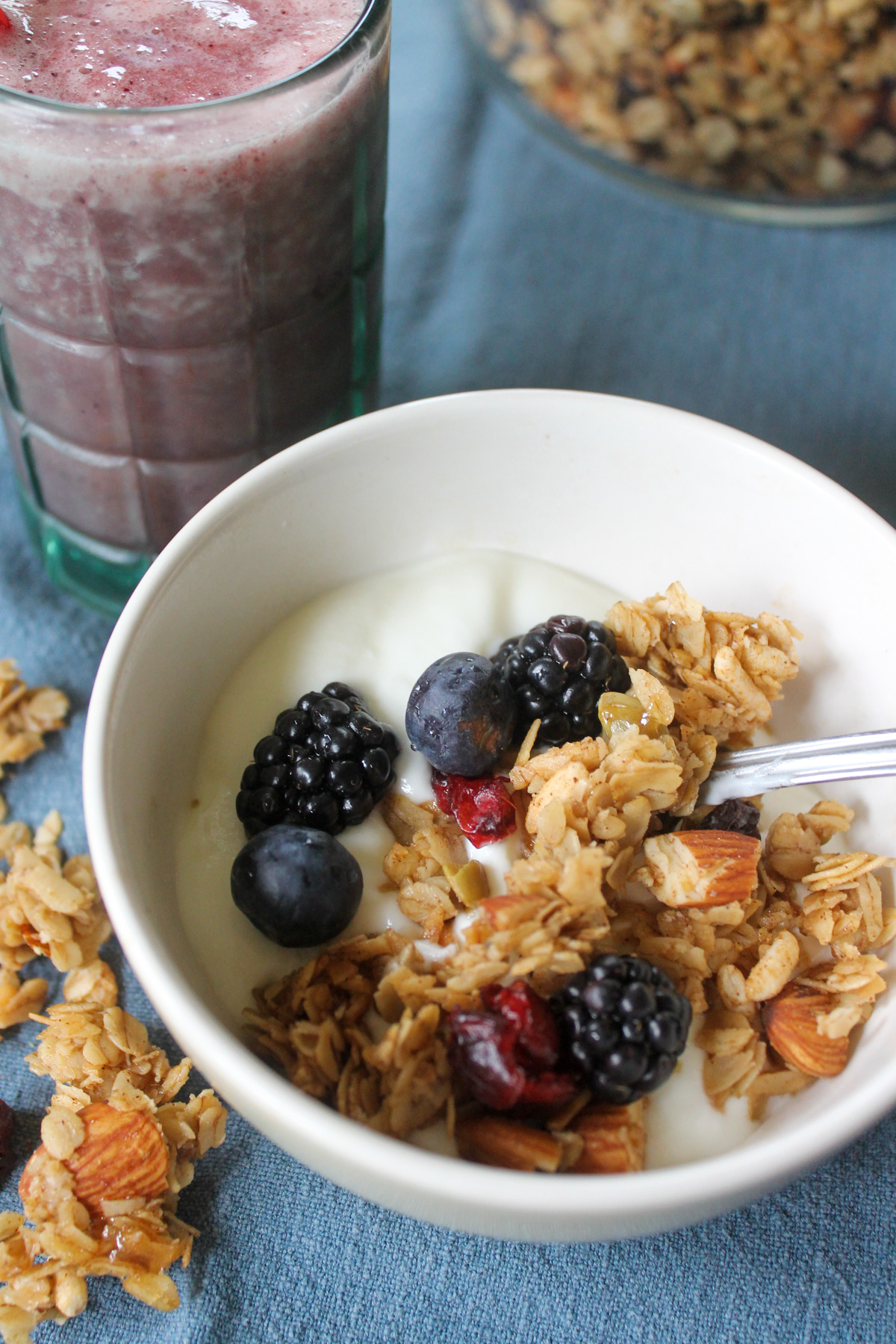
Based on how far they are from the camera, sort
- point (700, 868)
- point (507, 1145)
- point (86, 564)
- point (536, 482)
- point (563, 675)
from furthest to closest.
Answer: point (86, 564)
point (536, 482)
point (563, 675)
point (700, 868)
point (507, 1145)

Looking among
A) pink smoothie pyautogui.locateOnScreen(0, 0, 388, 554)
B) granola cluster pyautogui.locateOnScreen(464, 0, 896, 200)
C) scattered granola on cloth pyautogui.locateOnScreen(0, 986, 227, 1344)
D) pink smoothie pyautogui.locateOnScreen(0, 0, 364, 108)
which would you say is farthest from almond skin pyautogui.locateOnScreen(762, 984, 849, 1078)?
granola cluster pyautogui.locateOnScreen(464, 0, 896, 200)

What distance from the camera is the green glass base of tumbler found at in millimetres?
1312

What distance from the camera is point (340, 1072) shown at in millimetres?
827

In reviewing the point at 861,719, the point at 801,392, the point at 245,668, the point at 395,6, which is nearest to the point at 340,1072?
the point at 245,668

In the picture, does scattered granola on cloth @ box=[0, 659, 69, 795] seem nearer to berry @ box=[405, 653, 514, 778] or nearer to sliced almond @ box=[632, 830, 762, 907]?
berry @ box=[405, 653, 514, 778]

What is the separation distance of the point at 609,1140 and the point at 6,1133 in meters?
0.48

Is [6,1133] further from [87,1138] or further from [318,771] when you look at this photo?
Result: [318,771]

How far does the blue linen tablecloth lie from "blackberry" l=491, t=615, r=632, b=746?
0.40 metres

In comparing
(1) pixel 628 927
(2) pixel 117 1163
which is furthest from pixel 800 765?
(2) pixel 117 1163

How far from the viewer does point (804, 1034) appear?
85 cm

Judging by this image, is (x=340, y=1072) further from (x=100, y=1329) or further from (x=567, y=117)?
(x=567, y=117)

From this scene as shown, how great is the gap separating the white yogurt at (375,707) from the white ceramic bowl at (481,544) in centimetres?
2

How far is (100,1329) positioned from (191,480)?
74cm

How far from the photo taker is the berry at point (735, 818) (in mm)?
959
